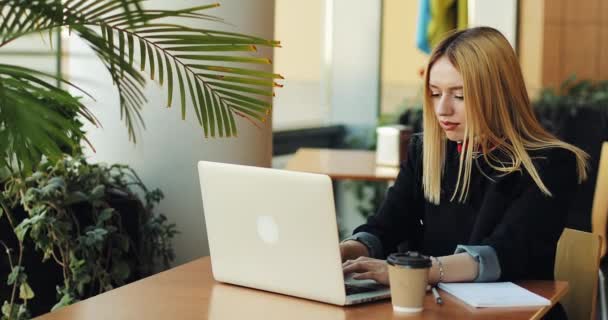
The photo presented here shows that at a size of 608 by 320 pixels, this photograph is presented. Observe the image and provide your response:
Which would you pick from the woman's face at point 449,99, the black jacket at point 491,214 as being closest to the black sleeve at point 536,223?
the black jacket at point 491,214

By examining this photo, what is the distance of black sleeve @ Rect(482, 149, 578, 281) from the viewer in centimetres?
244

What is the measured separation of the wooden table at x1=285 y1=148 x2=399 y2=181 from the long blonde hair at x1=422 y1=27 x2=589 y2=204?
1851 millimetres

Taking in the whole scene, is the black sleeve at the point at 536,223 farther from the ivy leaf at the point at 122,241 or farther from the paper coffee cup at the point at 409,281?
the ivy leaf at the point at 122,241

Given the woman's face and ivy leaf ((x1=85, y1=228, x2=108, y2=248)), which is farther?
ivy leaf ((x1=85, y1=228, x2=108, y2=248))

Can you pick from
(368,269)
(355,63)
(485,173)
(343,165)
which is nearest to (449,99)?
(485,173)

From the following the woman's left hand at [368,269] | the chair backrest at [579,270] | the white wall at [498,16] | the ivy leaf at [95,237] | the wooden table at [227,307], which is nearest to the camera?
the wooden table at [227,307]

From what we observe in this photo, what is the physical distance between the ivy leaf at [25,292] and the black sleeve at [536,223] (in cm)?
141

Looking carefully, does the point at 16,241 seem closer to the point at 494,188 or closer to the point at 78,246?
the point at 78,246

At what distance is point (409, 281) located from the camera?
2.09 metres

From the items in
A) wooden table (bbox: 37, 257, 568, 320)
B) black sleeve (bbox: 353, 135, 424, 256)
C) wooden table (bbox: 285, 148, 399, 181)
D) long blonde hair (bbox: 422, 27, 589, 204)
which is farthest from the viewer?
wooden table (bbox: 285, 148, 399, 181)

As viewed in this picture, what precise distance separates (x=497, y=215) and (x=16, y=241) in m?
1.50

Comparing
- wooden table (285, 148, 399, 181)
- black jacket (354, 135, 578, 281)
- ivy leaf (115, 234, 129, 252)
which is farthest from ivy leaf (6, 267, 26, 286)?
wooden table (285, 148, 399, 181)

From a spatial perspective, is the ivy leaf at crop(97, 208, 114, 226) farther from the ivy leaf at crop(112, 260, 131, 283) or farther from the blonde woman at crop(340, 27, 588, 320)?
the blonde woman at crop(340, 27, 588, 320)

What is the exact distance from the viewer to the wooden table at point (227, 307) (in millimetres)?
2090
